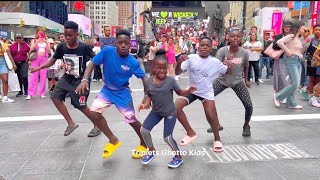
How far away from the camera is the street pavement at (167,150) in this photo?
3703 mm

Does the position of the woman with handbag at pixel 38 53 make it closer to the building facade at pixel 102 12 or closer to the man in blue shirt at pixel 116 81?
the man in blue shirt at pixel 116 81

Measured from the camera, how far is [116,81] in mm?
4176

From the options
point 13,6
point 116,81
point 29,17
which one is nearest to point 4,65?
point 116,81

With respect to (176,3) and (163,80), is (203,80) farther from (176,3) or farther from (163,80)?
(176,3)

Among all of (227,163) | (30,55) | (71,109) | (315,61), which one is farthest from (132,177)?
(30,55)

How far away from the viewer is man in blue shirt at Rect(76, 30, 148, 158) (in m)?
4.11

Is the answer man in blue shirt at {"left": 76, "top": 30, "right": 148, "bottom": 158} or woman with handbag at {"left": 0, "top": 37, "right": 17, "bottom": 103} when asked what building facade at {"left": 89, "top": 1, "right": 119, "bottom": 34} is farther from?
man in blue shirt at {"left": 76, "top": 30, "right": 148, "bottom": 158}

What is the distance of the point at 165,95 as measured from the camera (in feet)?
12.5

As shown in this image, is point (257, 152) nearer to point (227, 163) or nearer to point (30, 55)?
point (227, 163)

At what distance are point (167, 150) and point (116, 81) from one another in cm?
115

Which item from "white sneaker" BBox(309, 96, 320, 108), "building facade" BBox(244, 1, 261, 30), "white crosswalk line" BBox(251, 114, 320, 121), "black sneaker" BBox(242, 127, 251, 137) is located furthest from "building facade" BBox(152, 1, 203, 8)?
"black sneaker" BBox(242, 127, 251, 137)

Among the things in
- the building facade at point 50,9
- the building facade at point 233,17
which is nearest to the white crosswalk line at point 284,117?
the building facade at point 233,17

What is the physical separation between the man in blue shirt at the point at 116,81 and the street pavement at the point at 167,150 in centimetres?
40

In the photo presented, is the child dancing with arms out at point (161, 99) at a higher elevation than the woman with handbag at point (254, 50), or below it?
below
